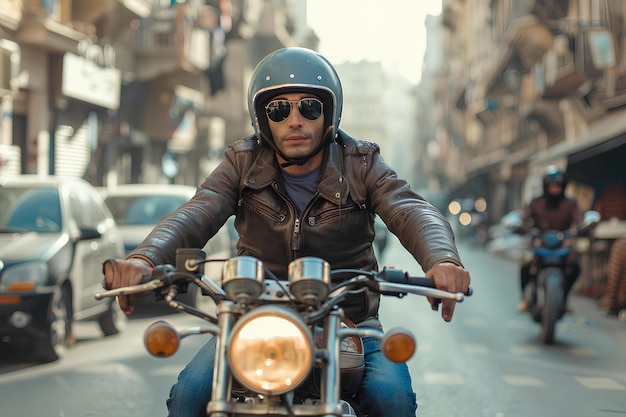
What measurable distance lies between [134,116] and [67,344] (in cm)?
2319

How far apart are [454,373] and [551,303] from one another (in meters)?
2.41

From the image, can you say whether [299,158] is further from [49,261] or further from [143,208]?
[143,208]

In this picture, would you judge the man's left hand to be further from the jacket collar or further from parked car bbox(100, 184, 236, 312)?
parked car bbox(100, 184, 236, 312)

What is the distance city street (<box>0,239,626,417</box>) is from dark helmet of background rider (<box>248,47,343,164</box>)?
3342 mm

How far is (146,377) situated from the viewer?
826 centimetres

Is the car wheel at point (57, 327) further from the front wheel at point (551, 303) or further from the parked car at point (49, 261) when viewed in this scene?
Result: the front wheel at point (551, 303)

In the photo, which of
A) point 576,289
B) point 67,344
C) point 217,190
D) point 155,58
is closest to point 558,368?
point 67,344

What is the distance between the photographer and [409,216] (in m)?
3.51

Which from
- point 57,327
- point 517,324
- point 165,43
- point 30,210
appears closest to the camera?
point 57,327

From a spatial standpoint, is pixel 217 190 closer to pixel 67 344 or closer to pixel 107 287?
pixel 107 287

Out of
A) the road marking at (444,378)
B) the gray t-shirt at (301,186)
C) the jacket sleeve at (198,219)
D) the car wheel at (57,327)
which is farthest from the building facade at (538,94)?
the jacket sleeve at (198,219)

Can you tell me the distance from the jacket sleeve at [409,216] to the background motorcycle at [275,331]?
0.98 ft

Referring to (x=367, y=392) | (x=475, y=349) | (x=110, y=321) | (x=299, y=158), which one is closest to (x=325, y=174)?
(x=299, y=158)

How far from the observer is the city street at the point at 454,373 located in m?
7.04
